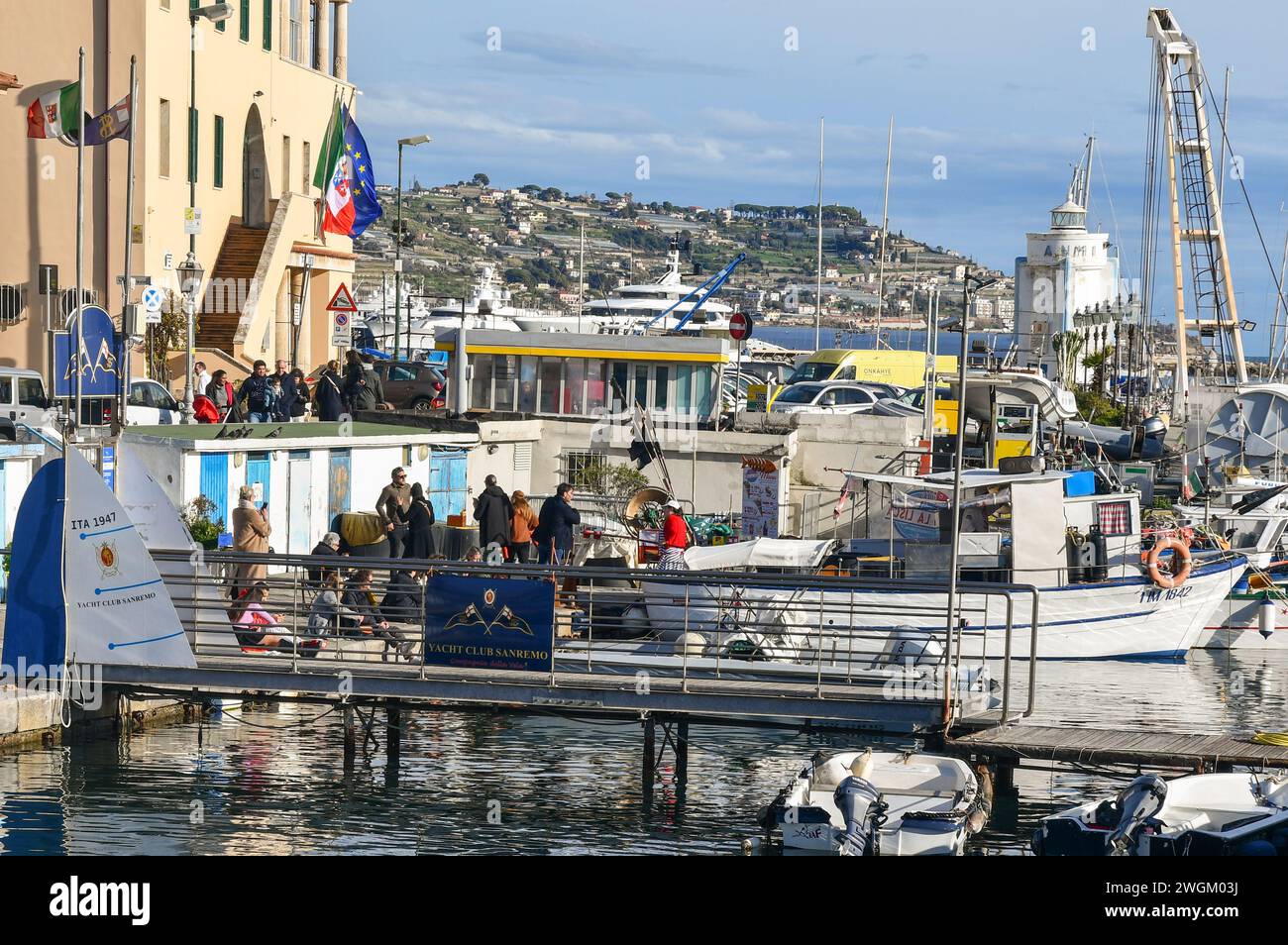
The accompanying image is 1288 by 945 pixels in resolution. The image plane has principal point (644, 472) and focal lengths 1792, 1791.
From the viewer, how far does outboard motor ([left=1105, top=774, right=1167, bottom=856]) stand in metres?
16.2

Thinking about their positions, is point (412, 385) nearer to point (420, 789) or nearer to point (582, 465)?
point (582, 465)

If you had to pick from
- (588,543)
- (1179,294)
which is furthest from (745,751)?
(1179,294)

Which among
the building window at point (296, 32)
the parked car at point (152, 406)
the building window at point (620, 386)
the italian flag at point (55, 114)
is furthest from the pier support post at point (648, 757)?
the building window at point (296, 32)

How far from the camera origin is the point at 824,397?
4772 centimetres

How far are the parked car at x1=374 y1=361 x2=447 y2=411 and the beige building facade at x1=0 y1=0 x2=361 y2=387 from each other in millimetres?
3698

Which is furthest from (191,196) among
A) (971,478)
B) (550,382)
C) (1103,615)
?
(1103,615)

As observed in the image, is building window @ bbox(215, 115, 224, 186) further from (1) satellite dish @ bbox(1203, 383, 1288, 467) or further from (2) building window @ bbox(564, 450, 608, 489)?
(1) satellite dish @ bbox(1203, 383, 1288, 467)

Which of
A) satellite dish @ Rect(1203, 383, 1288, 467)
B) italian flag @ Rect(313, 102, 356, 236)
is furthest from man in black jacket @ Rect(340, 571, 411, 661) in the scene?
satellite dish @ Rect(1203, 383, 1288, 467)

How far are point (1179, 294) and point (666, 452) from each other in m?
28.3

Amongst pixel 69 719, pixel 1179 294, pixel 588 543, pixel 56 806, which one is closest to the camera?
pixel 56 806

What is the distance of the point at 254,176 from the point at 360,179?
120 inches

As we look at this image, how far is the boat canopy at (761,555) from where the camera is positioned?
28.6 meters

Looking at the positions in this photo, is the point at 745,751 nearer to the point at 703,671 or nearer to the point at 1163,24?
the point at 703,671

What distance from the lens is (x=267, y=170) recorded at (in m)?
50.8
